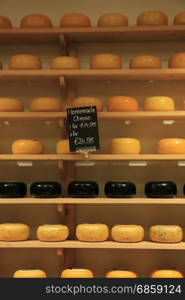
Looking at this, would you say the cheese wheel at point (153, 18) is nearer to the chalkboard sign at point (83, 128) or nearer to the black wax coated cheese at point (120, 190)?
the chalkboard sign at point (83, 128)

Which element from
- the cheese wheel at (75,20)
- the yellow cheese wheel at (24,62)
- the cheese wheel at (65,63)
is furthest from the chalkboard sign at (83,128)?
the cheese wheel at (75,20)

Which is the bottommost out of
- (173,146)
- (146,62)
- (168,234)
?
(168,234)

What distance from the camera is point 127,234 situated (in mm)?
2879

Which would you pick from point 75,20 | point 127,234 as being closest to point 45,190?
point 127,234

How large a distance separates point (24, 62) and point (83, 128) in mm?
631

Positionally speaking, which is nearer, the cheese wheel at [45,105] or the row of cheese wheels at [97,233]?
the row of cheese wheels at [97,233]

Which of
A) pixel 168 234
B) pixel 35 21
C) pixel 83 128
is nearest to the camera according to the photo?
pixel 168 234

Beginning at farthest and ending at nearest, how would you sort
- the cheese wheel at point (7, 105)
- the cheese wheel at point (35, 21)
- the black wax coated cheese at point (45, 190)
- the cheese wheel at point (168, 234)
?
the cheese wheel at point (35, 21), the cheese wheel at point (7, 105), the black wax coated cheese at point (45, 190), the cheese wheel at point (168, 234)

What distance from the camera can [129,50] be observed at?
3424mm

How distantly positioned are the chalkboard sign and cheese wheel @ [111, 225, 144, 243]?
54 centimetres

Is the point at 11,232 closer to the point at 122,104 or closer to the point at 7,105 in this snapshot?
the point at 7,105

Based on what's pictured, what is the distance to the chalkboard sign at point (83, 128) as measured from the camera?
2.96 meters

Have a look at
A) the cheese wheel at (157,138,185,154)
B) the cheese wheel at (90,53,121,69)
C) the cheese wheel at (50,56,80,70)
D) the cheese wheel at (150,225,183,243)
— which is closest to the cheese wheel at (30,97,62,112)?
the cheese wheel at (50,56,80,70)

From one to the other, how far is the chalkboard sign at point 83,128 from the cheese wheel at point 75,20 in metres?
0.65
